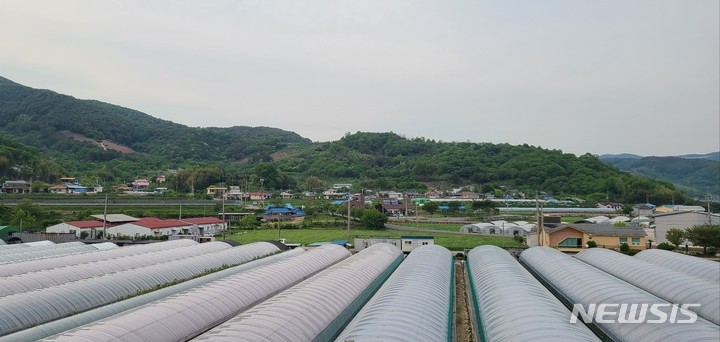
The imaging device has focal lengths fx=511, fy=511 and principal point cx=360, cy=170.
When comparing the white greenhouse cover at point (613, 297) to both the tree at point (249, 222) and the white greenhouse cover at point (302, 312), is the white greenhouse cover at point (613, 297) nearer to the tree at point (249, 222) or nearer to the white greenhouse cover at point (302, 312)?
the white greenhouse cover at point (302, 312)

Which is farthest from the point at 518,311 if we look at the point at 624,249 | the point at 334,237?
the point at 334,237

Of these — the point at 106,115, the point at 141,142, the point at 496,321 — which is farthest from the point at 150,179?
the point at 496,321

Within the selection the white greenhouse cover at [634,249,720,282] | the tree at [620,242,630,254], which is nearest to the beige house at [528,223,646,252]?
the tree at [620,242,630,254]

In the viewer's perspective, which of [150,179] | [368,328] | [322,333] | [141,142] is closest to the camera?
[368,328]

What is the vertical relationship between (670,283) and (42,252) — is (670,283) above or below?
above

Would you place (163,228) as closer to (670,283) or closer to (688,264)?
(688,264)

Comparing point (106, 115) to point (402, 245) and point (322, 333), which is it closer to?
point (402, 245)
